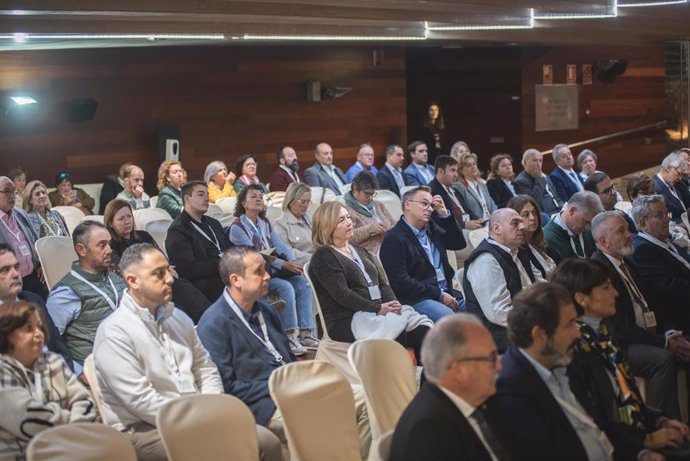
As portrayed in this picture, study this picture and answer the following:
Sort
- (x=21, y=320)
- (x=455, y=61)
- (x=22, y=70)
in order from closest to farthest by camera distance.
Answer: (x=21, y=320) < (x=22, y=70) < (x=455, y=61)

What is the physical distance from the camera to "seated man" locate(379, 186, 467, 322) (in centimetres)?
622

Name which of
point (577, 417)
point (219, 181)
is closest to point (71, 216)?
point (219, 181)

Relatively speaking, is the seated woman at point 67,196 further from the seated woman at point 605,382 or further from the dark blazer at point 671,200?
the seated woman at point 605,382

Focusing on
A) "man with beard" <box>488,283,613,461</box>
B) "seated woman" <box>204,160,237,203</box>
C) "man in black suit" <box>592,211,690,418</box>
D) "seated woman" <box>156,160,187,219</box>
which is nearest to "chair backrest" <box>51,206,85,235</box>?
"seated woman" <box>156,160,187,219</box>

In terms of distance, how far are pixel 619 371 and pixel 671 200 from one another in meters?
5.29

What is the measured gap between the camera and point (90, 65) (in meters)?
11.1

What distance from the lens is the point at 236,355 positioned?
181 inches

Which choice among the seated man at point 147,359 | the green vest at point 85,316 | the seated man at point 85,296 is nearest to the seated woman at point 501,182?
the seated man at point 85,296

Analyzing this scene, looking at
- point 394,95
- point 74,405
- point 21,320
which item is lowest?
point 74,405

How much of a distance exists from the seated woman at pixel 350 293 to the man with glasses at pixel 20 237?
2.26 metres

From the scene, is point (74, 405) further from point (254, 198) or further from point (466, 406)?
point (254, 198)

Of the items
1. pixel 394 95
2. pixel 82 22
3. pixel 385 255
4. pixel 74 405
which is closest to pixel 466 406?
pixel 74 405

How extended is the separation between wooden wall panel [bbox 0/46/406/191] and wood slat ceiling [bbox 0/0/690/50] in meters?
0.82

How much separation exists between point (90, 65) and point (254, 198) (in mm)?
4549
